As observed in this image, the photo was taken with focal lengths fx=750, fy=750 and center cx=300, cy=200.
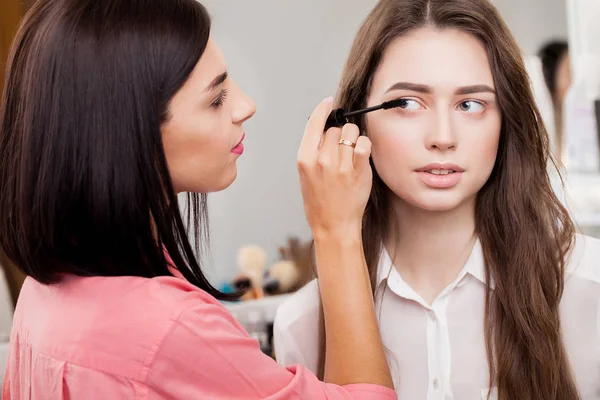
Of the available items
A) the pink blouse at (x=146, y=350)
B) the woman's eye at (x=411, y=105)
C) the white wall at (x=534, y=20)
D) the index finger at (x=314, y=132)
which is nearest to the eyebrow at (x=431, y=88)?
the woman's eye at (x=411, y=105)

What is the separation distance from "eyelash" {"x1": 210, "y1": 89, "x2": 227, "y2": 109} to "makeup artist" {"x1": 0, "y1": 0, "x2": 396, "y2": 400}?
2 centimetres

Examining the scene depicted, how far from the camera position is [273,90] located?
3.40 metres

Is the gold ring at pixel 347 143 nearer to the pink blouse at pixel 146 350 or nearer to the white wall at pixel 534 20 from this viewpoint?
the pink blouse at pixel 146 350

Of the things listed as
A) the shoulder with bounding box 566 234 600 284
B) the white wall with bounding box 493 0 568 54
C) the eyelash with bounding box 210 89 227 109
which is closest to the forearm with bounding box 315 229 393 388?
the eyelash with bounding box 210 89 227 109

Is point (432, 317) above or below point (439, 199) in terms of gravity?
below

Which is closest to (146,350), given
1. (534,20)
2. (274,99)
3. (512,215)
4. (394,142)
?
(394,142)

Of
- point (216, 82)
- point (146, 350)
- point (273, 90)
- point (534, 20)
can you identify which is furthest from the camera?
point (534, 20)

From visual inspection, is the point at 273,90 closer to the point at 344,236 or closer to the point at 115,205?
the point at 344,236

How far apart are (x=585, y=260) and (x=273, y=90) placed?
7.98 feet

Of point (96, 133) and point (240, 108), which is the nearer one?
point (96, 133)

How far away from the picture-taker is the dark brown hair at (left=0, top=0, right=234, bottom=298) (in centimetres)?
84

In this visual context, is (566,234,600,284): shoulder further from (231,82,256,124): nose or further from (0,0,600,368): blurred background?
(0,0,600,368): blurred background

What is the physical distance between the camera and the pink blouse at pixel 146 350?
80cm

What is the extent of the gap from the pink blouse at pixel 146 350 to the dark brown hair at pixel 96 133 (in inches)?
1.9
